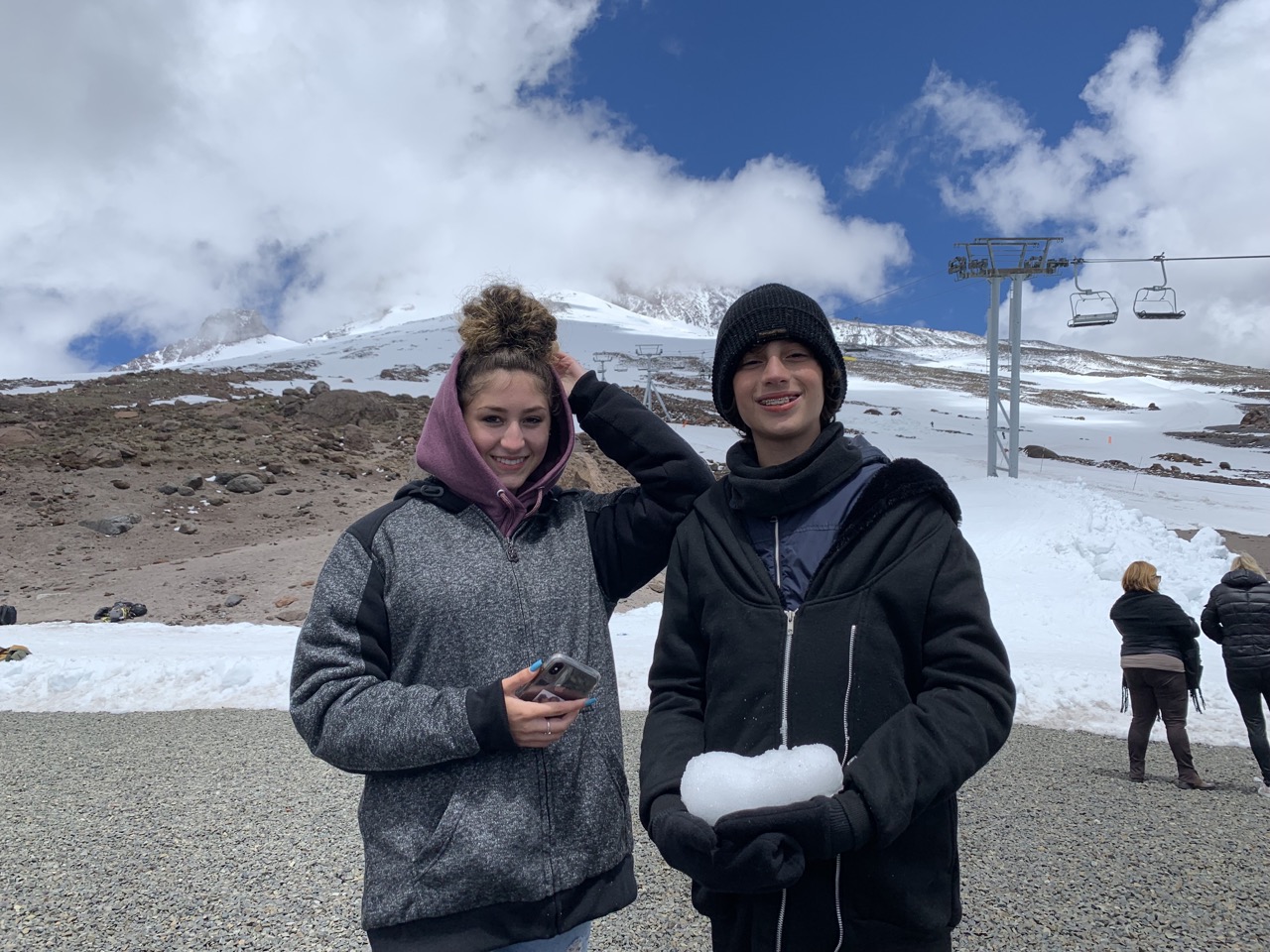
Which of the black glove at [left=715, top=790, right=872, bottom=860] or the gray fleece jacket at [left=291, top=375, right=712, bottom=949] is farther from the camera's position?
the gray fleece jacket at [left=291, top=375, right=712, bottom=949]

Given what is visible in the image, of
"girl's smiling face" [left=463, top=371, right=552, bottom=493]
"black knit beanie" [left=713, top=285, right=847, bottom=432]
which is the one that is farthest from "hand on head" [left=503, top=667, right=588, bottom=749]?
"black knit beanie" [left=713, top=285, right=847, bottom=432]

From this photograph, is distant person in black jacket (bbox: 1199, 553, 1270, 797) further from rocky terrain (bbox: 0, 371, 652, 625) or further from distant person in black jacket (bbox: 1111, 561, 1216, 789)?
rocky terrain (bbox: 0, 371, 652, 625)

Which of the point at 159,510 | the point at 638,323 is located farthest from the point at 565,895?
the point at 638,323

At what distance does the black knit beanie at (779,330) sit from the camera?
195 centimetres

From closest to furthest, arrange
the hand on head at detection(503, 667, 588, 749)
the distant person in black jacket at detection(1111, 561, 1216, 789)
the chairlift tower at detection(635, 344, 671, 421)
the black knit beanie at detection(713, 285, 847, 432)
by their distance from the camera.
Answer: the hand on head at detection(503, 667, 588, 749) < the black knit beanie at detection(713, 285, 847, 432) < the distant person in black jacket at detection(1111, 561, 1216, 789) < the chairlift tower at detection(635, 344, 671, 421)

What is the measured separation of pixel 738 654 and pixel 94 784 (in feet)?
20.8

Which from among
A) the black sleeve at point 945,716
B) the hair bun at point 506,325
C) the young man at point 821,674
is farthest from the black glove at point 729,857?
the hair bun at point 506,325

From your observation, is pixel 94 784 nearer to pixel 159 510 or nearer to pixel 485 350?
pixel 485 350

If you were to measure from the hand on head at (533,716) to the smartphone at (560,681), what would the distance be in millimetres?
14

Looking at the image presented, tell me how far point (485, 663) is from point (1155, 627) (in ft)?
20.8

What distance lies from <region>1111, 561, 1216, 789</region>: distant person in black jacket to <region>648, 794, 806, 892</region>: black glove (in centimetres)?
598

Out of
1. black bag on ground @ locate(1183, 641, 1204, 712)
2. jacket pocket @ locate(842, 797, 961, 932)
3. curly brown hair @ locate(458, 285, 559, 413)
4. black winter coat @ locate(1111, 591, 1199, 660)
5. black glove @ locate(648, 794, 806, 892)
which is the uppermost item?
curly brown hair @ locate(458, 285, 559, 413)

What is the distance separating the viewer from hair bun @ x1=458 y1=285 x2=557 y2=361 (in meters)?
2.06

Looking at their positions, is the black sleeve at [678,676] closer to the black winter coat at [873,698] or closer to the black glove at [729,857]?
the black winter coat at [873,698]
